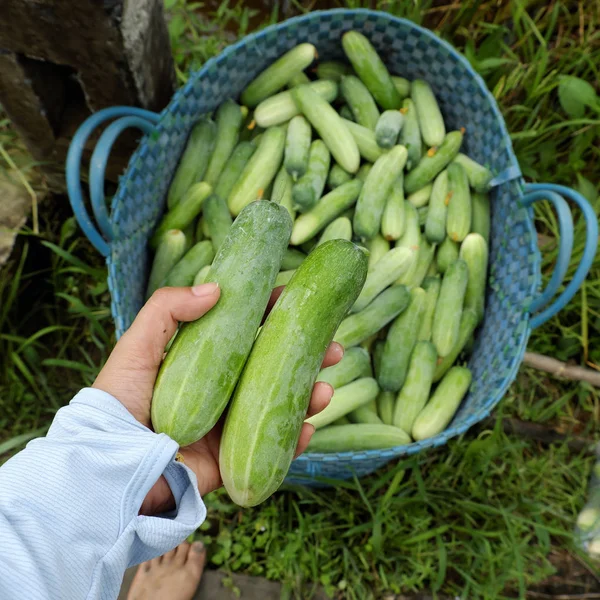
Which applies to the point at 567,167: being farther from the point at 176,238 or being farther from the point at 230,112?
the point at 176,238

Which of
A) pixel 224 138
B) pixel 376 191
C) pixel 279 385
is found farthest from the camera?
pixel 224 138

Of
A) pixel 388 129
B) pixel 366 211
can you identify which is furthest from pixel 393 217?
pixel 388 129

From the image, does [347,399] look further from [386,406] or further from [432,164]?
[432,164]

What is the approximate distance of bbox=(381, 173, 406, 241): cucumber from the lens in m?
1.86

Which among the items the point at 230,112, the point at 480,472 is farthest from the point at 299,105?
the point at 480,472

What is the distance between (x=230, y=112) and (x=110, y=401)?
4.26 ft

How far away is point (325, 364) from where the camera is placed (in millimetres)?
1450

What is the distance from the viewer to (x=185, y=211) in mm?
1854

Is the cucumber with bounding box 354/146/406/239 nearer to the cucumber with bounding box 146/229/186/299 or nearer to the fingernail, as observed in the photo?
the cucumber with bounding box 146/229/186/299

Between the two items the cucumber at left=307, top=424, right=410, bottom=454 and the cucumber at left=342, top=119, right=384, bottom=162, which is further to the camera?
the cucumber at left=342, top=119, right=384, bottom=162

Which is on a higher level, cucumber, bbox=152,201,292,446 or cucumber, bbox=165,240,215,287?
cucumber, bbox=152,201,292,446

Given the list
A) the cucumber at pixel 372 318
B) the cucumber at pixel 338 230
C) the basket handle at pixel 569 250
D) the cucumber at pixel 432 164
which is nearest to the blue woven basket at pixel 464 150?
the basket handle at pixel 569 250

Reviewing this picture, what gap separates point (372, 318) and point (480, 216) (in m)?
0.67

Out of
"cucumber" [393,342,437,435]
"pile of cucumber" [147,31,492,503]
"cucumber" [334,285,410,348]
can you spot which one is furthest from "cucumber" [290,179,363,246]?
"cucumber" [393,342,437,435]
